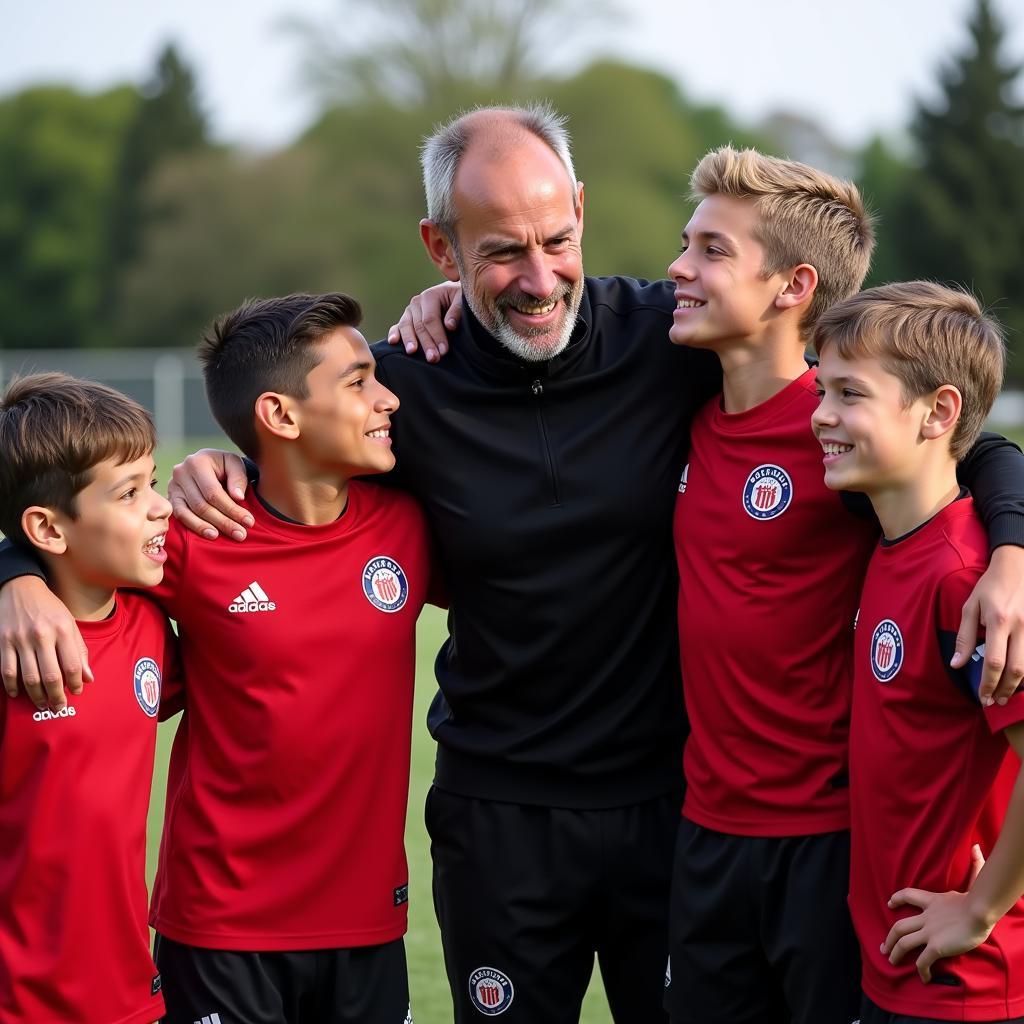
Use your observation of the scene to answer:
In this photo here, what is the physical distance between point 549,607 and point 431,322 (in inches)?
31.2

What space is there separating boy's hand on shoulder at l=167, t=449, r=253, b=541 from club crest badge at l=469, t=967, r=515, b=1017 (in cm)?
115

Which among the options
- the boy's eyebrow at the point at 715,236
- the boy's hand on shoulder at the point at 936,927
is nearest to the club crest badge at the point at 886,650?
the boy's hand on shoulder at the point at 936,927

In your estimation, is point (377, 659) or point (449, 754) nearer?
point (377, 659)

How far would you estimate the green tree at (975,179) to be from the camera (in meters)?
41.6

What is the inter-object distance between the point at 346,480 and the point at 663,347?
2.65ft

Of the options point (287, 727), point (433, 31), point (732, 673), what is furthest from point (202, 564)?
point (433, 31)

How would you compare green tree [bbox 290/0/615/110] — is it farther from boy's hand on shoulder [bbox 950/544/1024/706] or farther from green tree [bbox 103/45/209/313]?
boy's hand on shoulder [bbox 950/544/1024/706]

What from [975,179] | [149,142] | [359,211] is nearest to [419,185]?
[359,211]

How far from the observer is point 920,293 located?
319cm

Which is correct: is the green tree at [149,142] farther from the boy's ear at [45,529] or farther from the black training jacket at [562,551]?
the boy's ear at [45,529]

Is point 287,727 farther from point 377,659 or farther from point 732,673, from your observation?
point 732,673

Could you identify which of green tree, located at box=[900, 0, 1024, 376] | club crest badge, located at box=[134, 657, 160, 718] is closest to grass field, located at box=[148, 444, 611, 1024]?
club crest badge, located at box=[134, 657, 160, 718]

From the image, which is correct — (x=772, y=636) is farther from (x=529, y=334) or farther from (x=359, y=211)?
(x=359, y=211)

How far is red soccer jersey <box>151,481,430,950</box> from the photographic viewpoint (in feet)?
10.7
